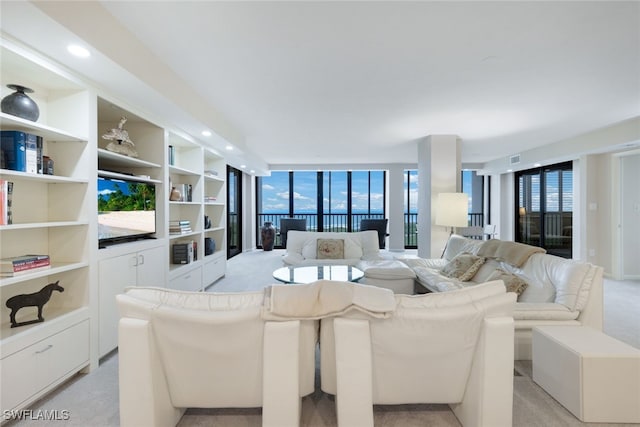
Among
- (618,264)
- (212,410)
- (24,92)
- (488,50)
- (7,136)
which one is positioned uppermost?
(488,50)

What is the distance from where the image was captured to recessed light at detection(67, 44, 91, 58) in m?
1.83

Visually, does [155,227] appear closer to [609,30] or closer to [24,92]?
[24,92]

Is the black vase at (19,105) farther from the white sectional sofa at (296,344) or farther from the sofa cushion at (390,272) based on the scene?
the sofa cushion at (390,272)

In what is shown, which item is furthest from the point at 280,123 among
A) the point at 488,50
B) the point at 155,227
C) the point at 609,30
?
the point at 609,30

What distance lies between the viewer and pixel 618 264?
5074mm

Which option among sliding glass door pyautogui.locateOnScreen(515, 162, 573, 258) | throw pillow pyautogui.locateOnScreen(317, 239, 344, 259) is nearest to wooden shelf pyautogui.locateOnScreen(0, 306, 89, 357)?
throw pillow pyautogui.locateOnScreen(317, 239, 344, 259)

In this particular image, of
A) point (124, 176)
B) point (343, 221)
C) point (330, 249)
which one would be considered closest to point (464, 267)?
point (330, 249)

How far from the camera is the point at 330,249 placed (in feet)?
16.7

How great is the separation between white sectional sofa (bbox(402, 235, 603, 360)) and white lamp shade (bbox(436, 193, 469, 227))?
811mm

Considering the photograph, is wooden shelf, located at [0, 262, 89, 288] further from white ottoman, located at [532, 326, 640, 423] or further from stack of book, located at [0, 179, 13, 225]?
white ottoman, located at [532, 326, 640, 423]

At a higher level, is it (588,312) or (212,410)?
(588,312)

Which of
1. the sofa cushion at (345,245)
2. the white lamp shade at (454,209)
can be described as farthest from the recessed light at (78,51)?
the white lamp shade at (454,209)

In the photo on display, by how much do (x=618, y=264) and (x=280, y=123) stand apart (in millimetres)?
5853

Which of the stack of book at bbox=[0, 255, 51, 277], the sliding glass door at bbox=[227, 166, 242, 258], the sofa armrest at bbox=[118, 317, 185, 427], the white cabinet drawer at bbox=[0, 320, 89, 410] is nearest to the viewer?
the sofa armrest at bbox=[118, 317, 185, 427]
